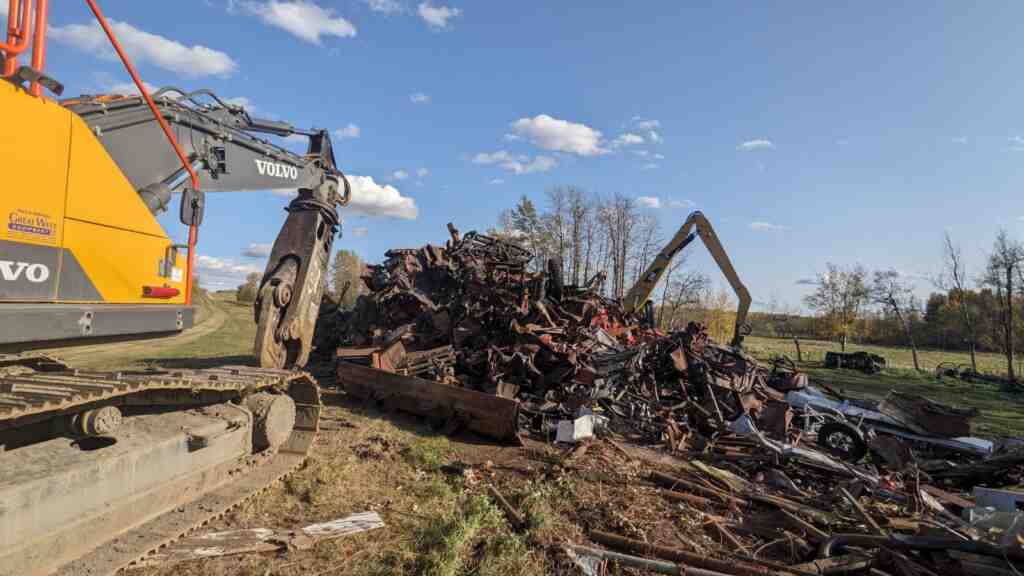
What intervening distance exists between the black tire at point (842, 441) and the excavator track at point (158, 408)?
7.22m

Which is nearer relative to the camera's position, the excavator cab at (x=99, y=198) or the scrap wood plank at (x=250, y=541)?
the excavator cab at (x=99, y=198)

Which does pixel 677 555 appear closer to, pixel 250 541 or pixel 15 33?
pixel 250 541

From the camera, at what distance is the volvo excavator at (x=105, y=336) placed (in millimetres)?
2943

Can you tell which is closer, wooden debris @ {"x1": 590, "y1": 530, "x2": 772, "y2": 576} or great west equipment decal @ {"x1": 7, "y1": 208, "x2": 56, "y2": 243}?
great west equipment decal @ {"x1": 7, "y1": 208, "x2": 56, "y2": 243}

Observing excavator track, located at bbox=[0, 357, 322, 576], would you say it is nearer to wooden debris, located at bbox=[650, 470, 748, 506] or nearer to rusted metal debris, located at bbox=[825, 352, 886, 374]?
wooden debris, located at bbox=[650, 470, 748, 506]

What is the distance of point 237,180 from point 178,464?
10.3ft

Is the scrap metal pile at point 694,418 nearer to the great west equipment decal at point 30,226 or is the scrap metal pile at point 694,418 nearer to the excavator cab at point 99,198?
the excavator cab at point 99,198

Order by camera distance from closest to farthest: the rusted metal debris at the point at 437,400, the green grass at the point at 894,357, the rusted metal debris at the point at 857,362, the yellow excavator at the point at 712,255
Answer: the rusted metal debris at the point at 437,400 → the yellow excavator at the point at 712,255 → the rusted metal debris at the point at 857,362 → the green grass at the point at 894,357

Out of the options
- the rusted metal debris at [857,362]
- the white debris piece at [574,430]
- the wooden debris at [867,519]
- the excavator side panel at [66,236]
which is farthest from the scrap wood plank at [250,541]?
the rusted metal debris at [857,362]

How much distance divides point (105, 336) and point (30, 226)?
2.90ft

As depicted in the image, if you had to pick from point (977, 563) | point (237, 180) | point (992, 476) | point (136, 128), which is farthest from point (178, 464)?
point (992, 476)

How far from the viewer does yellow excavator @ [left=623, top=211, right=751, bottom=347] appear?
17.5 m

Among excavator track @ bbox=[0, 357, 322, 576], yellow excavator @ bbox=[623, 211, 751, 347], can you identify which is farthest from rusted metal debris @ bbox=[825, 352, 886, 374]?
excavator track @ bbox=[0, 357, 322, 576]

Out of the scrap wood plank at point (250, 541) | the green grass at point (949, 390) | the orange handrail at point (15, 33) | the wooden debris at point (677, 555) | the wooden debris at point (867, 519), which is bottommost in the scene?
the green grass at point (949, 390)
